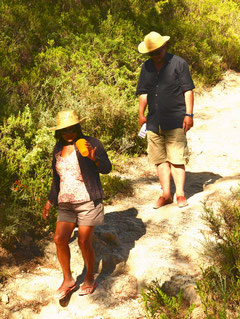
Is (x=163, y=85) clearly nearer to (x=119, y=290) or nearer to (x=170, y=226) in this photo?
(x=170, y=226)

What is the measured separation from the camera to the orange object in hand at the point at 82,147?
341cm

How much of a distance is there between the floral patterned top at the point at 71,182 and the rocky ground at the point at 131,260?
3.19 feet

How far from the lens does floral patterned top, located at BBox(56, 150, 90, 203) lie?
363 cm

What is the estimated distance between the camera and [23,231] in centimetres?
466

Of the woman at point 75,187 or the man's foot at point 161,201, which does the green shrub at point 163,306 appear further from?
the man's foot at point 161,201

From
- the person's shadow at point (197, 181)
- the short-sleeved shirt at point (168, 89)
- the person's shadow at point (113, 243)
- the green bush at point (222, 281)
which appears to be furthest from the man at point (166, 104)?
the green bush at point (222, 281)

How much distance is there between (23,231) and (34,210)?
1.06 ft

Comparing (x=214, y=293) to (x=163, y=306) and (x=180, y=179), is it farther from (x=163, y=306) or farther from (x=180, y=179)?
(x=180, y=179)

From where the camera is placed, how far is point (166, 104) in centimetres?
512

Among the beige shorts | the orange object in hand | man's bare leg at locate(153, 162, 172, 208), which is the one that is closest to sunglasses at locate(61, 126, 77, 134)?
the orange object in hand

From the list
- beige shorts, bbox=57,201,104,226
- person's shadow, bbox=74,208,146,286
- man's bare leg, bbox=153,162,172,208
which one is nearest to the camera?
beige shorts, bbox=57,201,104,226

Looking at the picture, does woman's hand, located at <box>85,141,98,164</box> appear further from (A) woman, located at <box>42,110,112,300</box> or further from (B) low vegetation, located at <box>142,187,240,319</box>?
(B) low vegetation, located at <box>142,187,240,319</box>

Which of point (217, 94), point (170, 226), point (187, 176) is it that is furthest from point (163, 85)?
point (217, 94)

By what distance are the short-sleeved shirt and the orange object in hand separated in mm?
1935
